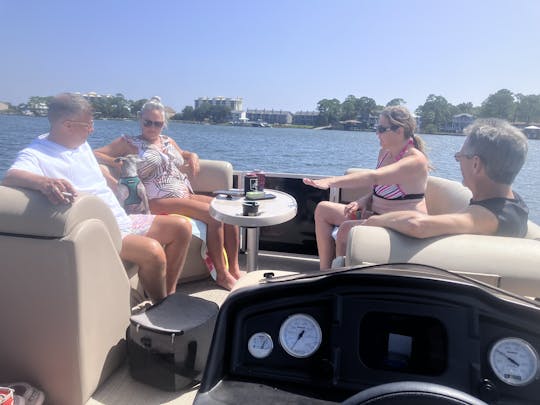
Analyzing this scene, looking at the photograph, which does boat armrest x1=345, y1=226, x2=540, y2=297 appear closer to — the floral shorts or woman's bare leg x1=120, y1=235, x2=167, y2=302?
woman's bare leg x1=120, y1=235, x2=167, y2=302

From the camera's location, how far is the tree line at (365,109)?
162 inches

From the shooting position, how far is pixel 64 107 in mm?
2033

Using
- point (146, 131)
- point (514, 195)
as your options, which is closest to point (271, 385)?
point (514, 195)

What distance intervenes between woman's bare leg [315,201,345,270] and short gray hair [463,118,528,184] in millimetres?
1180

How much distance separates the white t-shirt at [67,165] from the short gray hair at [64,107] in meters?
0.12

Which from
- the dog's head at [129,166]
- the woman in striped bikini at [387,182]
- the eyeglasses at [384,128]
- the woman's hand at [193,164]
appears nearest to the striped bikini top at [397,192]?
the woman in striped bikini at [387,182]

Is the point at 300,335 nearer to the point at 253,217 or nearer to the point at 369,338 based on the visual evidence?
the point at 369,338

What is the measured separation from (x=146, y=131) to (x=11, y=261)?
1781 mm

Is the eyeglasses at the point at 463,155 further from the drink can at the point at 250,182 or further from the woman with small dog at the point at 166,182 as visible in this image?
the woman with small dog at the point at 166,182

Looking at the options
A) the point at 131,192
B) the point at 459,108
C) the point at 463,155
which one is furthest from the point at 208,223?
the point at 459,108

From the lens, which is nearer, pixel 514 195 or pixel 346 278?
pixel 346 278

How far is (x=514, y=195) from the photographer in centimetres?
179

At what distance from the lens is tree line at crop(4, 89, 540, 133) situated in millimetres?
4120

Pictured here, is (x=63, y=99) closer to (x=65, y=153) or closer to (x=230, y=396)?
(x=65, y=153)
